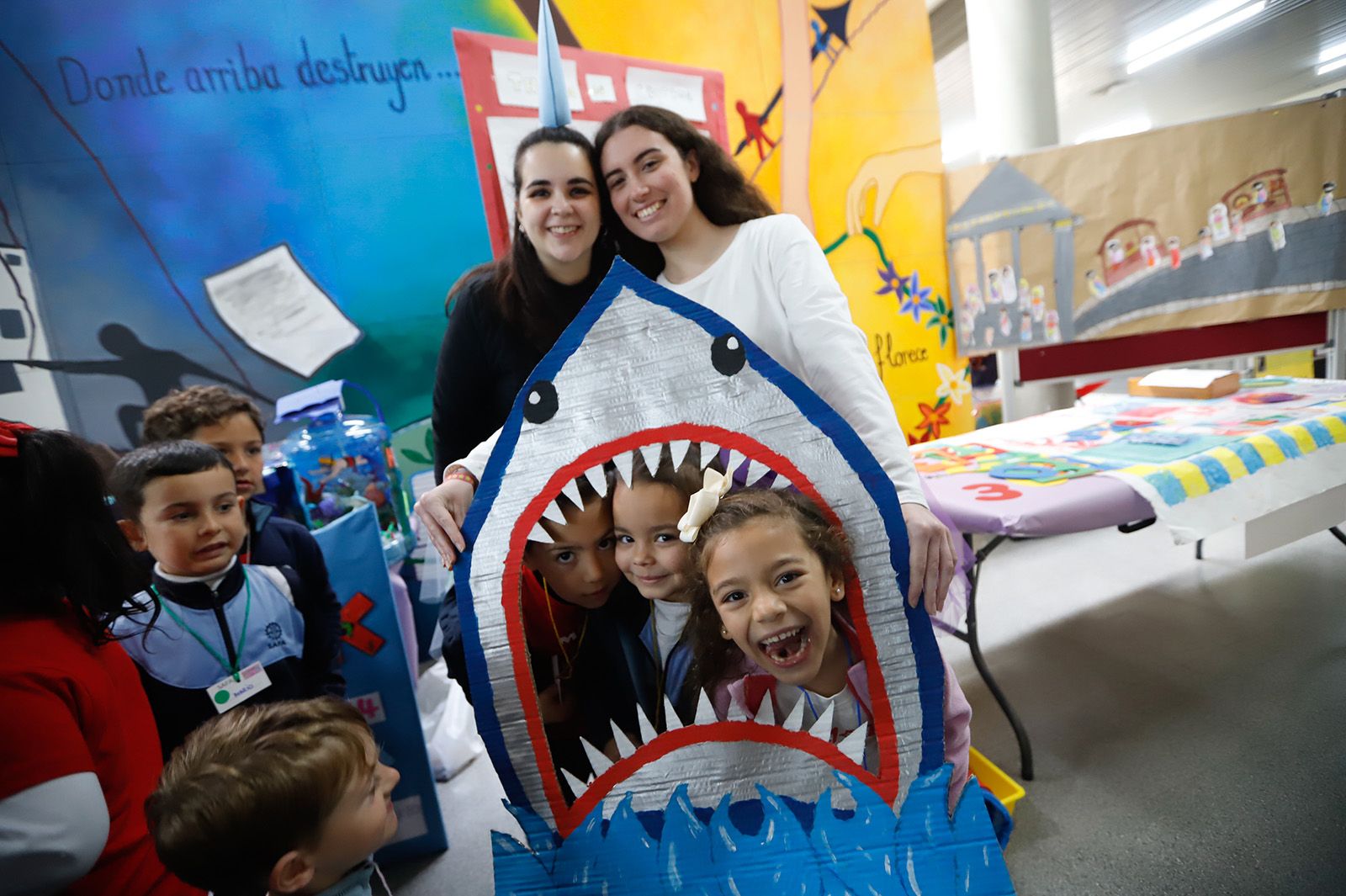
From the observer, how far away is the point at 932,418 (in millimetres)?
3414

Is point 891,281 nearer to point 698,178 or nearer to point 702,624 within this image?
point 698,178

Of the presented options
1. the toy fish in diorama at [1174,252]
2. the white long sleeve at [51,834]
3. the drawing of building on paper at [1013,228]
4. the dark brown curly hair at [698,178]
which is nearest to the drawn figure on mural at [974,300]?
the drawing of building on paper at [1013,228]

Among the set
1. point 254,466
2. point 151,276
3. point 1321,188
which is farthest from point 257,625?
point 1321,188

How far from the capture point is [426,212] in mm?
2551

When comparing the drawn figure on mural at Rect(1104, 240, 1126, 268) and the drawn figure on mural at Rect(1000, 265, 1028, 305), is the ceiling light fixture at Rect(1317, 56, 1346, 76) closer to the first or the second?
the drawn figure on mural at Rect(1104, 240, 1126, 268)

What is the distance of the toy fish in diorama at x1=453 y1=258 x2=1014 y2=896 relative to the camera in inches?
24.6

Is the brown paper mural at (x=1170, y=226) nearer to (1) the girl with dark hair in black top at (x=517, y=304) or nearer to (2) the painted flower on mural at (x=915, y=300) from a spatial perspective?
(2) the painted flower on mural at (x=915, y=300)

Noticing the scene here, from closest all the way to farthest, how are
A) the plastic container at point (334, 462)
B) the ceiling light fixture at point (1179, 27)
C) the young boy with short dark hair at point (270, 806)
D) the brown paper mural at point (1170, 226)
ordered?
the young boy with short dark hair at point (270, 806) → the plastic container at point (334, 462) → the brown paper mural at point (1170, 226) → the ceiling light fixture at point (1179, 27)

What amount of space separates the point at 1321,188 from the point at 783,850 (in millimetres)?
3790

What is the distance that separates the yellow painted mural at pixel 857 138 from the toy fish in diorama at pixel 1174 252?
946 millimetres

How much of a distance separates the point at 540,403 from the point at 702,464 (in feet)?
0.61

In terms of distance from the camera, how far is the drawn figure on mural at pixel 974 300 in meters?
3.25

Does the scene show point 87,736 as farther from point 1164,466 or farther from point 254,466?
point 1164,466

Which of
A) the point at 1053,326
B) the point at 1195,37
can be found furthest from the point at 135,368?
the point at 1195,37
